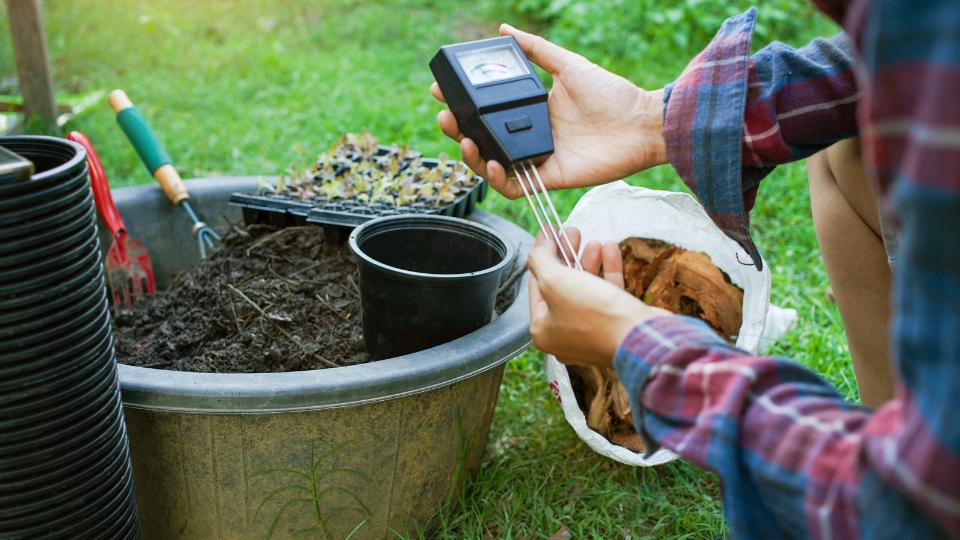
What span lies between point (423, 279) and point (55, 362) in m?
0.58

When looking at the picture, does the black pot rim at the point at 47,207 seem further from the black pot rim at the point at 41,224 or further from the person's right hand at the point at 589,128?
the person's right hand at the point at 589,128

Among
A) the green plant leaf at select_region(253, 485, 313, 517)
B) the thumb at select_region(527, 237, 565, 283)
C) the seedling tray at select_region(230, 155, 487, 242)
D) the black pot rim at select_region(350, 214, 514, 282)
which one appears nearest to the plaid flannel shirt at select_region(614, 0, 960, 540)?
the thumb at select_region(527, 237, 565, 283)

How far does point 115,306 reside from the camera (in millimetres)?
1854

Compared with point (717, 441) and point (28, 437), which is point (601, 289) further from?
point (28, 437)

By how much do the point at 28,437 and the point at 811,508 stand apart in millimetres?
989

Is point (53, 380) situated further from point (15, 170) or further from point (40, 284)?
point (15, 170)

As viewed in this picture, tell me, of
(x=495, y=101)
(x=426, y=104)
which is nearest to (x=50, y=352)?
(x=495, y=101)

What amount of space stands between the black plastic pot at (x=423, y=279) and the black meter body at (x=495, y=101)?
0.74 ft

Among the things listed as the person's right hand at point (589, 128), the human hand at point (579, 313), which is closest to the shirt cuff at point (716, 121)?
the person's right hand at point (589, 128)

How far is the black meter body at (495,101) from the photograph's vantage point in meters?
1.32

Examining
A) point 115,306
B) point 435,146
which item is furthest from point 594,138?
point 435,146

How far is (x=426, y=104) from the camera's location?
146 inches

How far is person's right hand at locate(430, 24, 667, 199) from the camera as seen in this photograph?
1395 millimetres

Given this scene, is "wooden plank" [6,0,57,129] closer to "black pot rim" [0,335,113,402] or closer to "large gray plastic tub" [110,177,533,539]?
"large gray plastic tub" [110,177,533,539]
